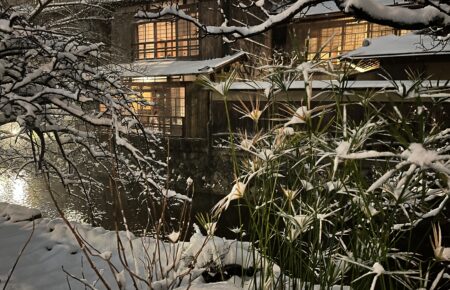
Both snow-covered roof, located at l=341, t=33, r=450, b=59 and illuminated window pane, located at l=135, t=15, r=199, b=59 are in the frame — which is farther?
illuminated window pane, located at l=135, t=15, r=199, b=59

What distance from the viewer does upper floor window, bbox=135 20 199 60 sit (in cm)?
1870

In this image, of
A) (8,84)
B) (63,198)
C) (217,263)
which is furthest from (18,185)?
(217,263)

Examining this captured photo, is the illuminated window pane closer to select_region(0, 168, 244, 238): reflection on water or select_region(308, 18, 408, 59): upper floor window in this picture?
select_region(308, 18, 408, 59): upper floor window

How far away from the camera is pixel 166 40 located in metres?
19.1

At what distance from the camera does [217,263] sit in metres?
3.74

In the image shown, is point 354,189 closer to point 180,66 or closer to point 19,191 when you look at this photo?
point 180,66

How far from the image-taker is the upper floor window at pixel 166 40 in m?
18.7

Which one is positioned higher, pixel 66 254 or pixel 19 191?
pixel 66 254

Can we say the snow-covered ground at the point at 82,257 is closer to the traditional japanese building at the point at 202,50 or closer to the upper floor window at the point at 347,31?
the traditional japanese building at the point at 202,50

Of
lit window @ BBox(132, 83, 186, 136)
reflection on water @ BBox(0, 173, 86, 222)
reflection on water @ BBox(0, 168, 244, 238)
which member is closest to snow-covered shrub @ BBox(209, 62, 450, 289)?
reflection on water @ BBox(0, 168, 244, 238)

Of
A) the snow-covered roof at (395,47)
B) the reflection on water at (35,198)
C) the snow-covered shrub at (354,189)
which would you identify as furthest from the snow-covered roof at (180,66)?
the snow-covered shrub at (354,189)

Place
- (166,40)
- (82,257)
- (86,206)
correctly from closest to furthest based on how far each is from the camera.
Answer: (82,257), (86,206), (166,40)

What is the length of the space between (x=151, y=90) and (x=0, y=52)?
14.7 m

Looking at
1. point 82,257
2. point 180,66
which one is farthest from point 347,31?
point 82,257
